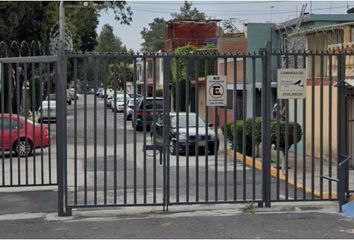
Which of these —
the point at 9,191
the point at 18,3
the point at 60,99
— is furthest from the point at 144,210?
the point at 18,3

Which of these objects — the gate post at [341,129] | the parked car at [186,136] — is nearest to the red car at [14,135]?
the parked car at [186,136]

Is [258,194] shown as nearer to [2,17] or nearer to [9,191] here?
[9,191]

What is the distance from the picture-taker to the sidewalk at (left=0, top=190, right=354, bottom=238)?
318 inches

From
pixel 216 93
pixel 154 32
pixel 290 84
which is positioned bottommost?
pixel 216 93

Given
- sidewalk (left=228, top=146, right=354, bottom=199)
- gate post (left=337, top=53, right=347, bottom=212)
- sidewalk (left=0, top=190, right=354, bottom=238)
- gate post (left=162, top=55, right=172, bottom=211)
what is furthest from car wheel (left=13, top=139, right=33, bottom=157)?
gate post (left=337, top=53, right=347, bottom=212)

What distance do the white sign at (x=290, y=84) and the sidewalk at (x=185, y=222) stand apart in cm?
168

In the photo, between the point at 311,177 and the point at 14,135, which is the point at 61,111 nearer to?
the point at 14,135

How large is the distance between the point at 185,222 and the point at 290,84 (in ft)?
8.69

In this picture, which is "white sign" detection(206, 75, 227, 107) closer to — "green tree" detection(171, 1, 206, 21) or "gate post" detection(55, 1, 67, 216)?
"gate post" detection(55, 1, 67, 216)

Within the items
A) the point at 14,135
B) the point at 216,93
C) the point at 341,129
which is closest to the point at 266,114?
the point at 216,93

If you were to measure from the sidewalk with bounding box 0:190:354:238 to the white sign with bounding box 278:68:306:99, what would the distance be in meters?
1.68

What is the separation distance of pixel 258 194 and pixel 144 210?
9.46 ft

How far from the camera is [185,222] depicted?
8.74 metres

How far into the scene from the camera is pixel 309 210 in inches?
376
